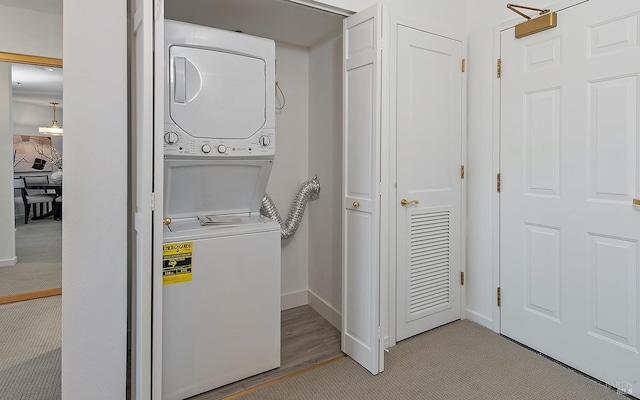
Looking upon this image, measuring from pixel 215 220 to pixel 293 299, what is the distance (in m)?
1.34

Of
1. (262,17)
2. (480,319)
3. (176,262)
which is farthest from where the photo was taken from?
(480,319)

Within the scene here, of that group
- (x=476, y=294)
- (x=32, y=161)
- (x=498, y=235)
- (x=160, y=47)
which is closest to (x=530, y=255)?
(x=498, y=235)

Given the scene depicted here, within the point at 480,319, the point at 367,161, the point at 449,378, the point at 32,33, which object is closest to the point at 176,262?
the point at 367,161

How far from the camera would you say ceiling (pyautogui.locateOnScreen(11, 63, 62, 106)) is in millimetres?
1876

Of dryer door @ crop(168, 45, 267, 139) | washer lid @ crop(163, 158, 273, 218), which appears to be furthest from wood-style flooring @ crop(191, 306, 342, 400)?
dryer door @ crop(168, 45, 267, 139)

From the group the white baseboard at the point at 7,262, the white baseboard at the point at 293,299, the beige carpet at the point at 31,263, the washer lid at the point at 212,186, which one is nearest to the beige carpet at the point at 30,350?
the beige carpet at the point at 31,263

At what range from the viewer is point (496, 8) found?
2545 mm

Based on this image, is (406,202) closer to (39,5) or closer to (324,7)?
(324,7)

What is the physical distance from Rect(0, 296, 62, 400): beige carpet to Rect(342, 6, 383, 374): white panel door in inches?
65.8

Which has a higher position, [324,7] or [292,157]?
[324,7]

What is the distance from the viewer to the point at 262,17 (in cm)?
243

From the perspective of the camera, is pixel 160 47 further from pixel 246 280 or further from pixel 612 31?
pixel 612 31

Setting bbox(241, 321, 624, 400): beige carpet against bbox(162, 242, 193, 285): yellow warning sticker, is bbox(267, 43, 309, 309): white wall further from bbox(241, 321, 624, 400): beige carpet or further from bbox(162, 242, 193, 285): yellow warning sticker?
bbox(162, 242, 193, 285): yellow warning sticker

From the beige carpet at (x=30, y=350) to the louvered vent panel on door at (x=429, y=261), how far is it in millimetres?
2213
